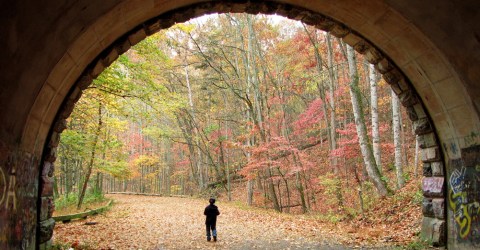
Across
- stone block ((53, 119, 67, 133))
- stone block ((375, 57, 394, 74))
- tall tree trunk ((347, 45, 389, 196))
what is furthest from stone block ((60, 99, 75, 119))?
tall tree trunk ((347, 45, 389, 196))

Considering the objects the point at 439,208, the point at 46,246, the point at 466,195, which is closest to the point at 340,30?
the point at 466,195

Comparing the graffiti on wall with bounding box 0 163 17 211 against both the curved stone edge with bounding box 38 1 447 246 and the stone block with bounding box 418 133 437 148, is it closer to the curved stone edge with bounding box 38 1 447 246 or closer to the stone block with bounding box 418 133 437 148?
the curved stone edge with bounding box 38 1 447 246

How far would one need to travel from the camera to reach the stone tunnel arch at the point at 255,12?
16.9 feet

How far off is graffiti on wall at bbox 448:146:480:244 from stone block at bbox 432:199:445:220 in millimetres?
259

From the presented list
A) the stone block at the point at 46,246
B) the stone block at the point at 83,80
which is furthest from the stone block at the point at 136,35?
the stone block at the point at 46,246

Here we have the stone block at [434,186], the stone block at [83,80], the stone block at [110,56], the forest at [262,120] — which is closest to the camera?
the stone block at [83,80]

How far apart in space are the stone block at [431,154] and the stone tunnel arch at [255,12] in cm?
3

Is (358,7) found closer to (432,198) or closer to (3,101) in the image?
(432,198)

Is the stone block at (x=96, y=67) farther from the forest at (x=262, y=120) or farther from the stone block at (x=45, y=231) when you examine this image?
the forest at (x=262, y=120)

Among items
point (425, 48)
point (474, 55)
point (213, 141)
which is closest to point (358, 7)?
point (425, 48)

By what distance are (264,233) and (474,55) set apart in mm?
7896

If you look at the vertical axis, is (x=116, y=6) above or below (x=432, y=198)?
above

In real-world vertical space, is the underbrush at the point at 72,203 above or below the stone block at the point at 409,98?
below

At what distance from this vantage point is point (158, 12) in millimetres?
7105
